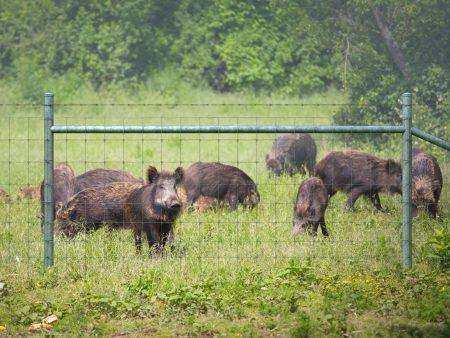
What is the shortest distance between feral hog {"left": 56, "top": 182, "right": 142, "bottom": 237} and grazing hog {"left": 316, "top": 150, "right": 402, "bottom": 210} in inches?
122

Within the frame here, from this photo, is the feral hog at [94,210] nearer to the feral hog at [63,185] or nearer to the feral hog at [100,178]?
the feral hog at [63,185]

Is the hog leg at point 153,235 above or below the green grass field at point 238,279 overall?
above

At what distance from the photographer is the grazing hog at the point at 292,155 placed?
54.2ft

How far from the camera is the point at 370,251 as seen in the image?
10.4 metres

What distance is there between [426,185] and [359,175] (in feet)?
3.61

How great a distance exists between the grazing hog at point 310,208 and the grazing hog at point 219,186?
1.67m

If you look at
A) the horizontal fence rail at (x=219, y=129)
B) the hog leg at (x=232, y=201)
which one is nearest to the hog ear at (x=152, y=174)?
the horizontal fence rail at (x=219, y=129)

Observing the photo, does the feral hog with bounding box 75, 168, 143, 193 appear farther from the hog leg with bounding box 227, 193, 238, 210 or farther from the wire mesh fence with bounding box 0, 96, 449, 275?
the hog leg with bounding box 227, 193, 238, 210

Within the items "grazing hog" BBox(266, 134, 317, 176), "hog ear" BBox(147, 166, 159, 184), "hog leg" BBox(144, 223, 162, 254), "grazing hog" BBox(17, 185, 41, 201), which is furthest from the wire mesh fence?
"hog ear" BBox(147, 166, 159, 184)

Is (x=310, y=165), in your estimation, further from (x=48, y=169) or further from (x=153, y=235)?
(x=48, y=169)

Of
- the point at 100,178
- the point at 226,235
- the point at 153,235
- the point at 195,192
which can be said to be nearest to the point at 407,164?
the point at 226,235

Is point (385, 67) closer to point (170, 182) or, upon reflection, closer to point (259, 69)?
point (259, 69)

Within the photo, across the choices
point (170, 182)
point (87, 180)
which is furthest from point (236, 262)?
point (87, 180)

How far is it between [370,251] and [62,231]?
3.67m
